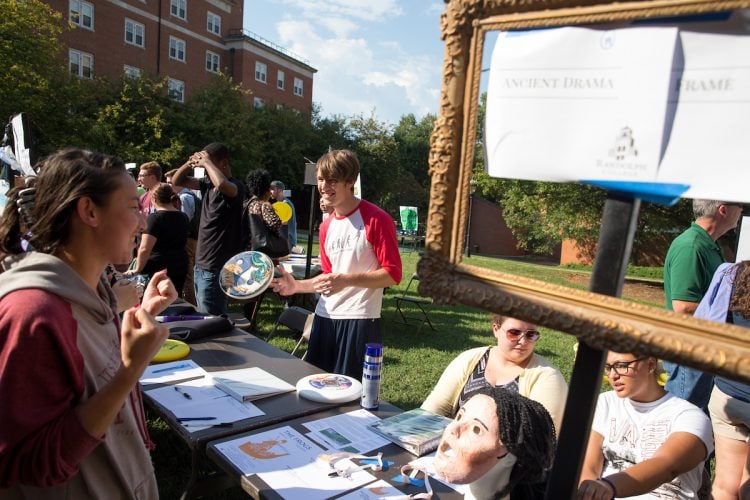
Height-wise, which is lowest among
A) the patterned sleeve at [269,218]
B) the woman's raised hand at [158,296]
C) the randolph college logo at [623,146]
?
the woman's raised hand at [158,296]

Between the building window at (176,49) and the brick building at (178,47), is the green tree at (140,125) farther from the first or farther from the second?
the building window at (176,49)

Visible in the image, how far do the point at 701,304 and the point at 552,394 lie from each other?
3.74 ft

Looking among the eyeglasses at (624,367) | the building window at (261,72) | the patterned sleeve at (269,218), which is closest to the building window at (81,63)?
the building window at (261,72)

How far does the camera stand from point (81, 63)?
85.9ft

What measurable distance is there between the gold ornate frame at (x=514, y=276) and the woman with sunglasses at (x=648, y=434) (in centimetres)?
134

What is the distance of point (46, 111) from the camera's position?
18.1 meters

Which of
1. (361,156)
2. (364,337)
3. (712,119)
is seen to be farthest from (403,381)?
(361,156)

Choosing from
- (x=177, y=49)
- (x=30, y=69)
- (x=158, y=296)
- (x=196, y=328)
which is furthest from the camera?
(x=177, y=49)

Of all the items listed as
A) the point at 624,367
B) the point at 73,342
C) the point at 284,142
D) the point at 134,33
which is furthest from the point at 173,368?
the point at 134,33

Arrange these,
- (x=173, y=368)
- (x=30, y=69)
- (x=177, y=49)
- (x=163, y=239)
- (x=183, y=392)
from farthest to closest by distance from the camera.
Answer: (x=177, y=49), (x=30, y=69), (x=163, y=239), (x=173, y=368), (x=183, y=392)

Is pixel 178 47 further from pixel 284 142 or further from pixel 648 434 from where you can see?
pixel 648 434

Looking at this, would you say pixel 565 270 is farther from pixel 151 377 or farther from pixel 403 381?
pixel 403 381

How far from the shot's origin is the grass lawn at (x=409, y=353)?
325 centimetres

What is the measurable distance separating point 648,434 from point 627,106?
1851 millimetres
